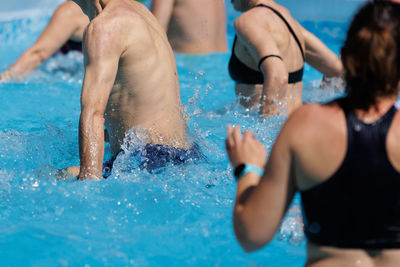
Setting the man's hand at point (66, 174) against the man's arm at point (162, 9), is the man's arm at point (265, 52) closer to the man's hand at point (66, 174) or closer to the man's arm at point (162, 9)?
the man's hand at point (66, 174)

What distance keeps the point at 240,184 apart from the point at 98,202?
52.4 inches

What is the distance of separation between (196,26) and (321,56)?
171cm

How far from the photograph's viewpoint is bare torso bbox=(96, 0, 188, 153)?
267 cm

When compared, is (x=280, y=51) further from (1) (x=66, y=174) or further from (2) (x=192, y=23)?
(2) (x=192, y=23)

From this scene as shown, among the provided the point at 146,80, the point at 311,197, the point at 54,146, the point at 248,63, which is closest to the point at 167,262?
the point at 146,80

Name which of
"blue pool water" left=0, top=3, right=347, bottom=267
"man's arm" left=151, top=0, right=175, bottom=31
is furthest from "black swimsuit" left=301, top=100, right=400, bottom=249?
"man's arm" left=151, top=0, right=175, bottom=31

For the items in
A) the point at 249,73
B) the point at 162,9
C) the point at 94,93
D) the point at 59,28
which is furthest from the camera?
the point at 162,9

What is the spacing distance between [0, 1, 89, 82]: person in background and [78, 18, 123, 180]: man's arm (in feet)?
9.05

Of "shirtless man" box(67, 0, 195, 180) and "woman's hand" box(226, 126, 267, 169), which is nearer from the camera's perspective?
"woman's hand" box(226, 126, 267, 169)

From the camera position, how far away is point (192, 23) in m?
5.52

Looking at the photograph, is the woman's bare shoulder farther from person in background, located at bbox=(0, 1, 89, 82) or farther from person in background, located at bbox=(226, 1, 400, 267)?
person in background, located at bbox=(0, 1, 89, 82)

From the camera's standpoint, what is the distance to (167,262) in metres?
2.42

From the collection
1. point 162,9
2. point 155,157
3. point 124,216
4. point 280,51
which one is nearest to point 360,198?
point 124,216

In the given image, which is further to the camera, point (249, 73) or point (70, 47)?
point (70, 47)
